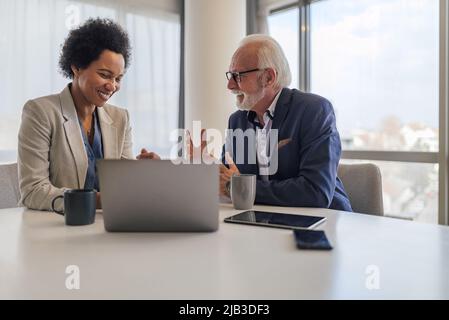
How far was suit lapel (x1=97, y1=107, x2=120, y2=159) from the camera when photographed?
1635mm

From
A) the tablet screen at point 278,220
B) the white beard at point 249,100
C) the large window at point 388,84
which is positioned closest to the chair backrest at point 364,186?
the white beard at point 249,100

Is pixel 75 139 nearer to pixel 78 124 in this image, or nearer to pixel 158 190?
pixel 78 124

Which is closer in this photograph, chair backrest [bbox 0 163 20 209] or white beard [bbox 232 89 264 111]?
white beard [bbox 232 89 264 111]

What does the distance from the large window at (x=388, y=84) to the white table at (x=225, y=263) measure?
2144mm

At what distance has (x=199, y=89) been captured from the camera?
11.5 ft

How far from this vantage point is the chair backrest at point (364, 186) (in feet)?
5.10

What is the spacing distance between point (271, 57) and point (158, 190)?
1110 millimetres

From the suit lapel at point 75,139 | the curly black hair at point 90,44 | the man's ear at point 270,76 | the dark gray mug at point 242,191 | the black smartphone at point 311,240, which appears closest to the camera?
the black smartphone at point 311,240

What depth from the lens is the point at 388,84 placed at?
3078mm

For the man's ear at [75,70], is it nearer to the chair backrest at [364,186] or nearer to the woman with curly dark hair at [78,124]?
the woman with curly dark hair at [78,124]

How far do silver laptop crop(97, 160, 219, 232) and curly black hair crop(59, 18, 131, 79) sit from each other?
0.96m

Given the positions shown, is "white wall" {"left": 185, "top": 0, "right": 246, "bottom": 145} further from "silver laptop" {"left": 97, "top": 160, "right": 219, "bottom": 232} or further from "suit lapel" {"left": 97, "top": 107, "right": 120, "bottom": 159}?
"silver laptop" {"left": 97, "top": 160, "right": 219, "bottom": 232}

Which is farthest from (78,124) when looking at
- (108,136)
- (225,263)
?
(225,263)

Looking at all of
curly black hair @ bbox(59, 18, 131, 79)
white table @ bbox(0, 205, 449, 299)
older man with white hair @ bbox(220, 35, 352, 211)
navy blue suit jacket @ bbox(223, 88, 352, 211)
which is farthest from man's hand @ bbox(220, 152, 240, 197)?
curly black hair @ bbox(59, 18, 131, 79)
